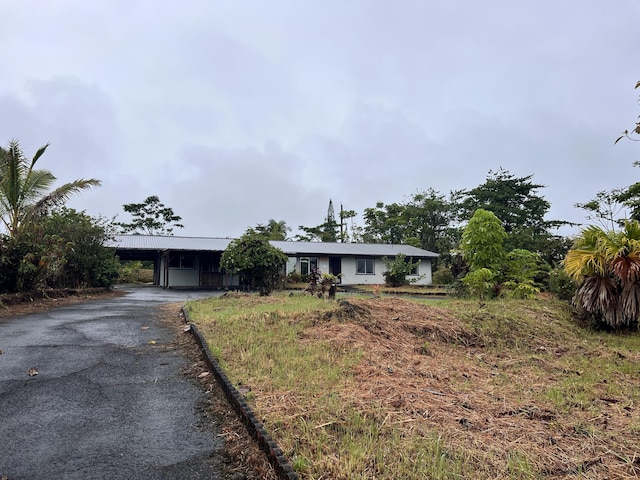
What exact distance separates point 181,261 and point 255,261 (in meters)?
13.7

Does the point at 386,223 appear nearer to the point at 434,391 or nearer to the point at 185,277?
the point at 185,277

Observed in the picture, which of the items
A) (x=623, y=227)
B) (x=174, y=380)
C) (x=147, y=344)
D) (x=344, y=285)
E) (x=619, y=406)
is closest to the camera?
(x=619, y=406)

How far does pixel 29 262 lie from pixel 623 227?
14.9 metres

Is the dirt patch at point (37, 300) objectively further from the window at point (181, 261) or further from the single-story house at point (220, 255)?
the window at point (181, 261)

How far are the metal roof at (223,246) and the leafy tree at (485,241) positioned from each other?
51.6 ft

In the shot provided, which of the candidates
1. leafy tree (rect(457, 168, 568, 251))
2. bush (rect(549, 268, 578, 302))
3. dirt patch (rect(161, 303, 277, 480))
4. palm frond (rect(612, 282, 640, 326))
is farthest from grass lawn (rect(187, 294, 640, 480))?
leafy tree (rect(457, 168, 568, 251))

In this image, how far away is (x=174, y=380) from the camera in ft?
16.2

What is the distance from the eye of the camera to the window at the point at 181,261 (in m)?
26.2

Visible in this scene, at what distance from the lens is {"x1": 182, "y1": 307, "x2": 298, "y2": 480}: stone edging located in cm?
255

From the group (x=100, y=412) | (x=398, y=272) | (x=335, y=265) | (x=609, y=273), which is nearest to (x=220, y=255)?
(x=335, y=265)

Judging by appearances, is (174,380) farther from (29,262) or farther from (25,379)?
(29,262)

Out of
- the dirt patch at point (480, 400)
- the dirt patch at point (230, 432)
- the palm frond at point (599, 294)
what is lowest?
the dirt patch at point (230, 432)

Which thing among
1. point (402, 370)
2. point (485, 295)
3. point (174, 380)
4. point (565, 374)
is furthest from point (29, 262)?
point (485, 295)

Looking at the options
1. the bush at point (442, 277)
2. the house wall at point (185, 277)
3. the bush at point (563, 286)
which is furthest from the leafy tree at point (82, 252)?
the bush at point (442, 277)
